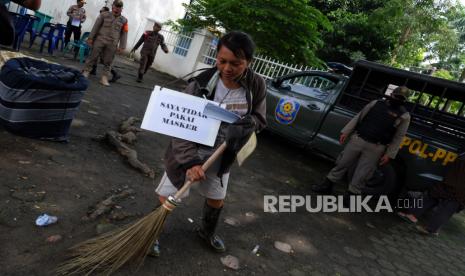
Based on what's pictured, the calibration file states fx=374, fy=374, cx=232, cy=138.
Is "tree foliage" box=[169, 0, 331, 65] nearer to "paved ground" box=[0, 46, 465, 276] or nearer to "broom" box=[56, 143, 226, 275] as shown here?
"paved ground" box=[0, 46, 465, 276]

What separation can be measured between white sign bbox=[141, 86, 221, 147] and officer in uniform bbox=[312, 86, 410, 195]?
3117 millimetres

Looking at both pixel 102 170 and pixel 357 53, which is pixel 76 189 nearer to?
pixel 102 170

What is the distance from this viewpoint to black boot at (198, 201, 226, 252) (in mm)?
2895

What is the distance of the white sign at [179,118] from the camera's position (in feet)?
7.47

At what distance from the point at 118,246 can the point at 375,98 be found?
518 cm

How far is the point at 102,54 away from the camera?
752 centimetres

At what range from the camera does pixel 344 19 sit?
1688cm

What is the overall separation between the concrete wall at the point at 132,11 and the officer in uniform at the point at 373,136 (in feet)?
41.6

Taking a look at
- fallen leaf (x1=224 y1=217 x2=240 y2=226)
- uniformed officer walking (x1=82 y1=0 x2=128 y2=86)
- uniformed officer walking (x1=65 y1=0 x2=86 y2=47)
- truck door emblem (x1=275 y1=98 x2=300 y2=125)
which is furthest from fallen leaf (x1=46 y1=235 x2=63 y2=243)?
uniformed officer walking (x1=65 y1=0 x2=86 y2=47)

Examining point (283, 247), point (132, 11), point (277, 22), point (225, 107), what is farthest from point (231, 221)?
point (132, 11)

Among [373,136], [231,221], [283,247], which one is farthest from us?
[373,136]

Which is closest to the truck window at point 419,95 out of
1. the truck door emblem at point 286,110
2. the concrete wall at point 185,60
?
the truck door emblem at point 286,110

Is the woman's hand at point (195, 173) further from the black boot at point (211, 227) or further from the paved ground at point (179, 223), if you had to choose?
the paved ground at point (179, 223)

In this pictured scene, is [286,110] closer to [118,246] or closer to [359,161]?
[359,161]
